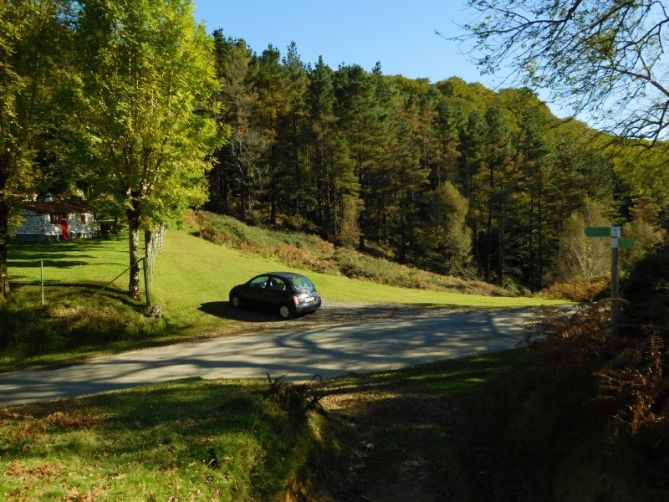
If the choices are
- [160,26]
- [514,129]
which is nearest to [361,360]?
[160,26]

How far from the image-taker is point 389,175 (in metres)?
59.3

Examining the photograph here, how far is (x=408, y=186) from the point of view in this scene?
58375 millimetres

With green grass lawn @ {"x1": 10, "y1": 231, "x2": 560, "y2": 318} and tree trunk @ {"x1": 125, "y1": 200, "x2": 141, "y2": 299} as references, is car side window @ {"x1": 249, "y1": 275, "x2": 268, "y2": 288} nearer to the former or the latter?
green grass lawn @ {"x1": 10, "y1": 231, "x2": 560, "y2": 318}

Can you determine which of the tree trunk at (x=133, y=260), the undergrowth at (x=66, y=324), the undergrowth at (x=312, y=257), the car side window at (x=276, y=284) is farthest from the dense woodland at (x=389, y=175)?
the undergrowth at (x=66, y=324)

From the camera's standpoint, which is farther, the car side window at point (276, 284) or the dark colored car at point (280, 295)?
the car side window at point (276, 284)

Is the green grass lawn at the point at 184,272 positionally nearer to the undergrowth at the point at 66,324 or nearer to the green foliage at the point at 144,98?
the undergrowth at the point at 66,324

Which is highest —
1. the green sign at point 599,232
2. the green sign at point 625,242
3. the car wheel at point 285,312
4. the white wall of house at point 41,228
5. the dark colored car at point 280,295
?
the white wall of house at point 41,228

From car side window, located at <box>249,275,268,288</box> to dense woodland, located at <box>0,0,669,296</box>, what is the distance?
3.99m

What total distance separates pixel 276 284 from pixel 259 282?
33.2 inches

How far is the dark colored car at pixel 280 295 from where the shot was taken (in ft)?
61.9

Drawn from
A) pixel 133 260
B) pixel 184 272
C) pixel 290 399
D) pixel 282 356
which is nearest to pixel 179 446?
pixel 290 399

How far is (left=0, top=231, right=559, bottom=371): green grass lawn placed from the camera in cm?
1466

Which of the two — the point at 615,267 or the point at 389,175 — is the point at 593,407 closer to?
the point at 615,267

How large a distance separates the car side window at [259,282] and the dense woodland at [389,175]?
30.2 meters
